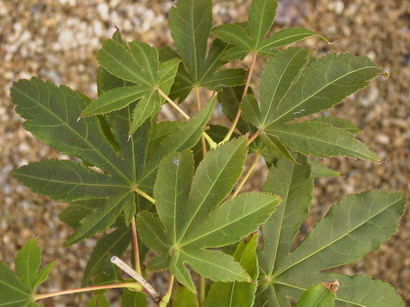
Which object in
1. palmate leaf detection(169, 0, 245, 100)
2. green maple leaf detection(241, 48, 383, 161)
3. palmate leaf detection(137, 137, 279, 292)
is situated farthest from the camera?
palmate leaf detection(169, 0, 245, 100)

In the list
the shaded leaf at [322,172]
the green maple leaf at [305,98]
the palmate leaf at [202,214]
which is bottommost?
the shaded leaf at [322,172]

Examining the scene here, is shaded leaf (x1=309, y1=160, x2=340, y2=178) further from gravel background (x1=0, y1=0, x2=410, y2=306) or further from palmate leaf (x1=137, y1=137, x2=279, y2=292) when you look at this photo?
gravel background (x1=0, y1=0, x2=410, y2=306)

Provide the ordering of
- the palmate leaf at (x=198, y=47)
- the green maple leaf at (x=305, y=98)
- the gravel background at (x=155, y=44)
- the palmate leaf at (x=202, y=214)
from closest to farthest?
1. the palmate leaf at (x=202, y=214)
2. the green maple leaf at (x=305, y=98)
3. the palmate leaf at (x=198, y=47)
4. the gravel background at (x=155, y=44)

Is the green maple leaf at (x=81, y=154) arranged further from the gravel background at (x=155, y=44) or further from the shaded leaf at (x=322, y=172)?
→ the gravel background at (x=155, y=44)

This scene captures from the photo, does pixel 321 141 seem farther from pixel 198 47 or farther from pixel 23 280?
pixel 23 280

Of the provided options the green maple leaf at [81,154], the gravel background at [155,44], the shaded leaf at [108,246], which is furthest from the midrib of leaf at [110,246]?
the gravel background at [155,44]

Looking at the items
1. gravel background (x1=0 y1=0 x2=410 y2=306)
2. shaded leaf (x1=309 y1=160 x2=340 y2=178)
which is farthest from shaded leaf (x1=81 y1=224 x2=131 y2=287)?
gravel background (x1=0 y1=0 x2=410 y2=306)
